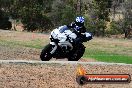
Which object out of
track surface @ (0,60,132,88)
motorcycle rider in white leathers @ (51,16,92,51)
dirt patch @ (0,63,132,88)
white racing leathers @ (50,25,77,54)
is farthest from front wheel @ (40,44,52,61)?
dirt patch @ (0,63,132,88)

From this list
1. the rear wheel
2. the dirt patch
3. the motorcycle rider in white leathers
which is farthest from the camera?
the rear wheel

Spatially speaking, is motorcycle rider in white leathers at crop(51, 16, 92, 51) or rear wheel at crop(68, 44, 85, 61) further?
rear wheel at crop(68, 44, 85, 61)

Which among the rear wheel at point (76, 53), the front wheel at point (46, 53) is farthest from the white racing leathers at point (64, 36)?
the rear wheel at point (76, 53)

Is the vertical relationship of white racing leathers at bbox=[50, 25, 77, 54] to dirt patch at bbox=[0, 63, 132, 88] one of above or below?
above

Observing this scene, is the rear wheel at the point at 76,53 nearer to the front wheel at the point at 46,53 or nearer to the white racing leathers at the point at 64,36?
the white racing leathers at the point at 64,36

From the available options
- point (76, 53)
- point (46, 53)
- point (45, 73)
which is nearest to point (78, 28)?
point (76, 53)

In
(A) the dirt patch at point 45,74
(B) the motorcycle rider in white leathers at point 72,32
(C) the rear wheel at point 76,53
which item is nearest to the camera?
(A) the dirt patch at point 45,74

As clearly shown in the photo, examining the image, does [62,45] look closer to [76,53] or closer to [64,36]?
[64,36]

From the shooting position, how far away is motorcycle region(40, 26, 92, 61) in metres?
17.8

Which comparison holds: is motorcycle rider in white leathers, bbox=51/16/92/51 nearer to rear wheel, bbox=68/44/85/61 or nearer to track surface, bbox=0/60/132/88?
rear wheel, bbox=68/44/85/61

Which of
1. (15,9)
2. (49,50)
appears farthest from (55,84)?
(15,9)

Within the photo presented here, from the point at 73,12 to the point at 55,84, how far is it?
49.5 metres

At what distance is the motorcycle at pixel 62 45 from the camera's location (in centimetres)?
1778

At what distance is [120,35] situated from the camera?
66.8m
